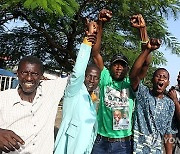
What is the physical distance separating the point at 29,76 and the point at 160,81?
1354mm

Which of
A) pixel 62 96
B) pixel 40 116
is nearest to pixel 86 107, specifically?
pixel 62 96

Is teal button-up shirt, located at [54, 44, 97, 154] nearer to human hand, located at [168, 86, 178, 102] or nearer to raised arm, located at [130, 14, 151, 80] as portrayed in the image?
raised arm, located at [130, 14, 151, 80]

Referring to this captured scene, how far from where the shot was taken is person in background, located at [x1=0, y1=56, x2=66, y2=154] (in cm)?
259

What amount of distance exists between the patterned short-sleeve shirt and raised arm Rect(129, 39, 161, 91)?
7 cm

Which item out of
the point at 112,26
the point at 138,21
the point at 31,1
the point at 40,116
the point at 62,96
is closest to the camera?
the point at 40,116

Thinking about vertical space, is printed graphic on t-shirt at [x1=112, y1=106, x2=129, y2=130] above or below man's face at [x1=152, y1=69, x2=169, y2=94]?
below

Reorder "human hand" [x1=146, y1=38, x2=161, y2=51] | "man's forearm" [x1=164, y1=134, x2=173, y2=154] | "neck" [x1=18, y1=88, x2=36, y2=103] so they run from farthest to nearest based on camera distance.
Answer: "man's forearm" [x1=164, y1=134, x2=173, y2=154] < "human hand" [x1=146, y1=38, x2=161, y2=51] < "neck" [x1=18, y1=88, x2=36, y2=103]

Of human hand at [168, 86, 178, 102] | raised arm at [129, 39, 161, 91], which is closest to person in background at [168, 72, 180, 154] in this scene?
human hand at [168, 86, 178, 102]

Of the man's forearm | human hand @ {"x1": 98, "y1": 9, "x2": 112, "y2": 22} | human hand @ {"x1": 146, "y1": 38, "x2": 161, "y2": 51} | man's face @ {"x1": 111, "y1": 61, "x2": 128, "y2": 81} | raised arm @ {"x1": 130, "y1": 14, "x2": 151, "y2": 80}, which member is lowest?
the man's forearm

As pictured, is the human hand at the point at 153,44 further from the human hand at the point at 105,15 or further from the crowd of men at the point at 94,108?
the human hand at the point at 105,15

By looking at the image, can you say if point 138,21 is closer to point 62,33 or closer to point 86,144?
point 86,144

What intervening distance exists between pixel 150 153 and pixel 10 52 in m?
6.16

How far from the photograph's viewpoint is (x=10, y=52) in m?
9.00

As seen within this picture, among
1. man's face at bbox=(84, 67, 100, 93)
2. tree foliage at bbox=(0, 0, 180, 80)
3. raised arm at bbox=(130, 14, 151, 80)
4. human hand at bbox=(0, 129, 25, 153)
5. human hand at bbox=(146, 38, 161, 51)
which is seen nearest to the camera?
human hand at bbox=(0, 129, 25, 153)
